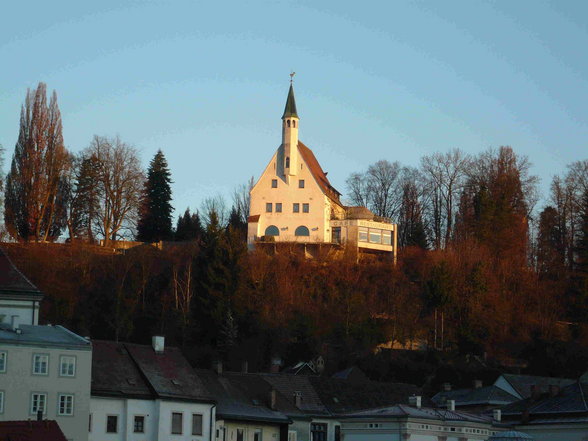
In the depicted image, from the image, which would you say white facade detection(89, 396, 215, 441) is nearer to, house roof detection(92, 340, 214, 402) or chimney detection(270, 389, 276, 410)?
house roof detection(92, 340, 214, 402)

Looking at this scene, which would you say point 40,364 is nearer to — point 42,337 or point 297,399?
point 42,337

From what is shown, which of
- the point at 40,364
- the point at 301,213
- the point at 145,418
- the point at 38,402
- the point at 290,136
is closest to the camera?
the point at 38,402

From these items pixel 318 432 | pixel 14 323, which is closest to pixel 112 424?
pixel 14 323

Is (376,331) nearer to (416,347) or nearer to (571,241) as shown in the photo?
(416,347)

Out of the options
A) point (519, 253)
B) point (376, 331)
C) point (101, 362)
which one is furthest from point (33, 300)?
point (519, 253)

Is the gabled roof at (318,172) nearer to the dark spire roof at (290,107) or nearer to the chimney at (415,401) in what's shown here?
the dark spire roof at (290,107)

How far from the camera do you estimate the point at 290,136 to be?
114125 millimetres

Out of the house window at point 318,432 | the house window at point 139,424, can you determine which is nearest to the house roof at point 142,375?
the house window at point 139,424

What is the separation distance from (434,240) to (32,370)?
197ft

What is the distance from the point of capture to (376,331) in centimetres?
9225

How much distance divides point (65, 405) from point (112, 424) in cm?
296

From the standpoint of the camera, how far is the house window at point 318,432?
73.2m

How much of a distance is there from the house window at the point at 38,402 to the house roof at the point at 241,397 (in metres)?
10.3

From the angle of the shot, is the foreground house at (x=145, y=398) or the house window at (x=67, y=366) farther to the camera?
the foreground house at (x=145, y=398)
